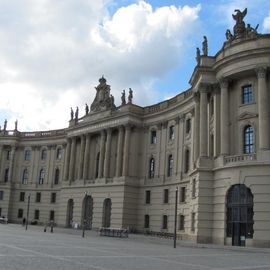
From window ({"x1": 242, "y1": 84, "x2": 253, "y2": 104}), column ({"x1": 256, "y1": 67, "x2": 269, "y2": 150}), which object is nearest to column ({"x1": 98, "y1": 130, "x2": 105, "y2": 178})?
window ({"x1": 242, "y1": 84, "x2": 253, "y2": 104})

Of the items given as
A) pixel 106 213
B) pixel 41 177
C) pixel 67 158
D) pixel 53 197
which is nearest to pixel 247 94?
pixel 106 213

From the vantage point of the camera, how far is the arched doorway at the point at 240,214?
44.2 meters

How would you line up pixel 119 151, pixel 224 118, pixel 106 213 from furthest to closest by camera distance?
1. pixel 106 213
2. pixel 119 151
3. pixel 224 118

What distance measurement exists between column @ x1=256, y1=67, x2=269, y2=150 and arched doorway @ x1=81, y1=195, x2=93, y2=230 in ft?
126

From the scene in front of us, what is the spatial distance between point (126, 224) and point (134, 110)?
18.0 m

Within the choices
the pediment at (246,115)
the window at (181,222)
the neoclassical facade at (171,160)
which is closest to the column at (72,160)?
the neoclassical facade at (171,160)

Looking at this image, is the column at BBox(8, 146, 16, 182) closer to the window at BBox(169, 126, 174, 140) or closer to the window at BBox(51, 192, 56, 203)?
the window at BBox(51, 192, 56, 203)

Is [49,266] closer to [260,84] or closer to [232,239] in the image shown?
[232,239]

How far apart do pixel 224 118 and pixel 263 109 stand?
15.0 feet

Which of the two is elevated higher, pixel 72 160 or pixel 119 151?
pixel 119 151

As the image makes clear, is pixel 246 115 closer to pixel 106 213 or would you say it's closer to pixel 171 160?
pixel 171 160

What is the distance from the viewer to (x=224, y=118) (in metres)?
48.8

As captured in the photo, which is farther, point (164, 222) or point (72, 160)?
point (72, 160)

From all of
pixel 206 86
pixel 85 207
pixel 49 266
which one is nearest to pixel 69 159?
A: pixel 85 207
